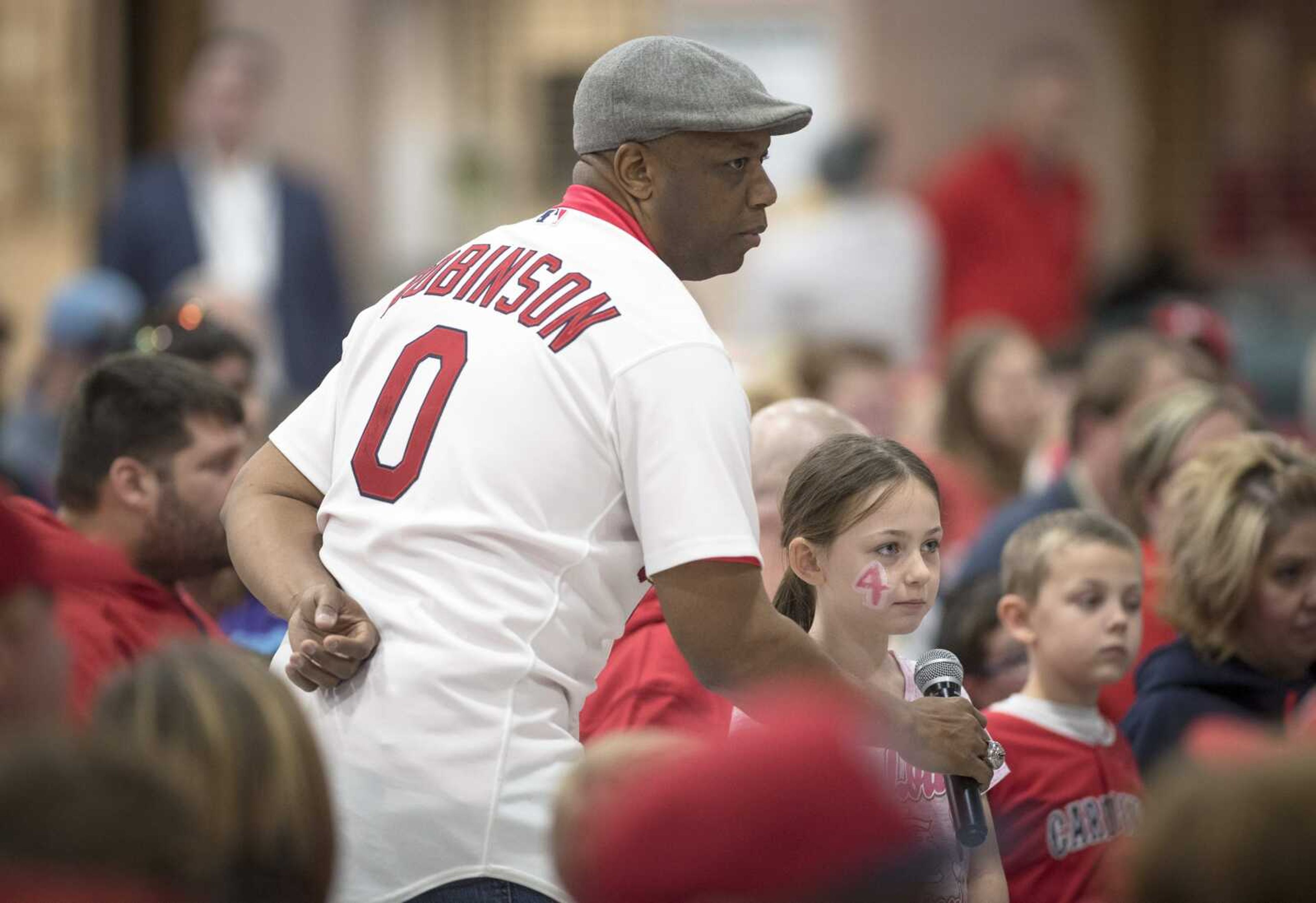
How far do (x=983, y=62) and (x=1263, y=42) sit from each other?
5.99 ft

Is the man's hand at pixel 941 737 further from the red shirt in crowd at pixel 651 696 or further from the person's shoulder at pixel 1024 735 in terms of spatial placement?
the person's shoulder at pixel 1024 735

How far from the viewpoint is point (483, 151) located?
14195 mm

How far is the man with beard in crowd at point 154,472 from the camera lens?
416 cm

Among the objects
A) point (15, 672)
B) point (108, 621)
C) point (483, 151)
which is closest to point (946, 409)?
point (108, 621)

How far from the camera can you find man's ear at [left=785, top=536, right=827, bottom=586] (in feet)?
11.3

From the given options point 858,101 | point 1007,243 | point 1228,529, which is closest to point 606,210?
point 1228,529

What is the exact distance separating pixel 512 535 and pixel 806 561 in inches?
27.6

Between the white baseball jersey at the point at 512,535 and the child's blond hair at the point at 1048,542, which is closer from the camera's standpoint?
the white baseball jersey at the point at 512,535

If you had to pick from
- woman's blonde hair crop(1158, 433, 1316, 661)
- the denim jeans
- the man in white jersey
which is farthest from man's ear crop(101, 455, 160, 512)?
woman's blonde hair crop(1158, 433, 1316, 661)

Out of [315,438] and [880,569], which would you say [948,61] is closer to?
[880,569]

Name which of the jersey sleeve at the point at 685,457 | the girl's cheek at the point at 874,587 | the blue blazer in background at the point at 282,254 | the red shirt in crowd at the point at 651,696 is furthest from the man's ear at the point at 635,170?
the blue blazer in background at the point at 282,254

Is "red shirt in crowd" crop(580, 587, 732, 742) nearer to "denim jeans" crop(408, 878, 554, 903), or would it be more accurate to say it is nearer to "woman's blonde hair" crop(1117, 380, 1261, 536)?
"denim jeans" crop(408, 878, 554, 903)

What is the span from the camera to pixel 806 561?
11.4 feet

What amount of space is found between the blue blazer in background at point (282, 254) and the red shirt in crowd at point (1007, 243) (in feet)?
11.2
